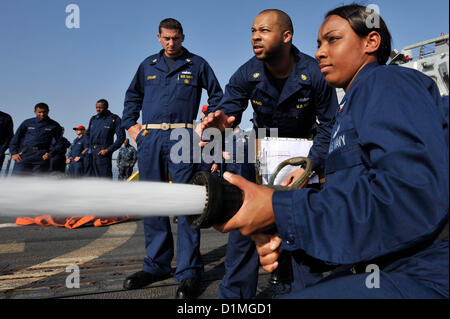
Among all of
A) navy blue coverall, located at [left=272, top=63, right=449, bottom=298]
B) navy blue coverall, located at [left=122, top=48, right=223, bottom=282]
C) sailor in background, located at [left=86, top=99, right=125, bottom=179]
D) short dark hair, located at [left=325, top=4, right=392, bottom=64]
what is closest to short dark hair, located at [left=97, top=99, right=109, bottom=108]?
sailor in background, located at [left=86, top=99, right=125, bottom=179]

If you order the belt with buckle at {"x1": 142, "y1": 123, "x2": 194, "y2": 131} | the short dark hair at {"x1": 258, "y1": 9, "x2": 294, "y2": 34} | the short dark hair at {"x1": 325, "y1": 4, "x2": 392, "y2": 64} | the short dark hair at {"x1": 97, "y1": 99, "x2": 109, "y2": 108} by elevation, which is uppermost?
the short dark hair at {"x1": 97, "y1": 99, "x2": 109, "y2": 108}

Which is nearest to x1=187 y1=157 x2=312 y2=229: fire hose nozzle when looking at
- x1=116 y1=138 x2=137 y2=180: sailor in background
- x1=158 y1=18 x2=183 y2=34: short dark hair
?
x1=158 y1=18 x2=183 y2=34: short dark hair

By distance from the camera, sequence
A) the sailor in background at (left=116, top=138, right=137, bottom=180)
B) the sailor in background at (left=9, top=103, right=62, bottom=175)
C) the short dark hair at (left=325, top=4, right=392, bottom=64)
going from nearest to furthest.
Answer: the short dark hair at (left=325, top=4, right=392, bottom=64)
the sailor in background at (left=9, top=103, right=62, bottom=175)
the sailor in background at (left=116, top=138, right=137, bottom=180)

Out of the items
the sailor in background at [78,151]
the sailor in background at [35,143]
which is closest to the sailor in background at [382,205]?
the sailor in background at [35,143]

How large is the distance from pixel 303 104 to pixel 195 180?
6.22 feet

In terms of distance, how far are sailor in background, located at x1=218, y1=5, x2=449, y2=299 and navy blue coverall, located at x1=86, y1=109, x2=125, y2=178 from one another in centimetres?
816

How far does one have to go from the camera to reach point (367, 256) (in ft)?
2.75

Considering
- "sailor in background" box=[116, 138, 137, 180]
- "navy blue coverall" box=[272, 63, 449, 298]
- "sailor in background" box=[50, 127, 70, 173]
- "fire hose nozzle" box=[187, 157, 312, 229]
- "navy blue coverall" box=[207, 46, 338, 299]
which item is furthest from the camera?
"sailor in background" box=[116, 138, 137, 180]

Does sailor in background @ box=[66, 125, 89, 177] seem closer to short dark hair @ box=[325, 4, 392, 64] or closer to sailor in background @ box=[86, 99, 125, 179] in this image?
sailor in background @ box=[86, 99, 125, 179]

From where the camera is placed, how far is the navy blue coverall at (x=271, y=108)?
2580 millimetres

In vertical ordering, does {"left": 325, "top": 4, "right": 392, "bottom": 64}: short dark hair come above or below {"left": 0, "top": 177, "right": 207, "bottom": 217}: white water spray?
above

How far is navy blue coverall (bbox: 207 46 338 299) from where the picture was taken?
2580 mm

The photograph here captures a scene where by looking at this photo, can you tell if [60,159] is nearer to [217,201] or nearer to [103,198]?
[103,198]

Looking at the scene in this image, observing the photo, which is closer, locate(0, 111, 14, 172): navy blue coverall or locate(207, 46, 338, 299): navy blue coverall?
locate(207, 46, 338, 299): navy blue coverall
